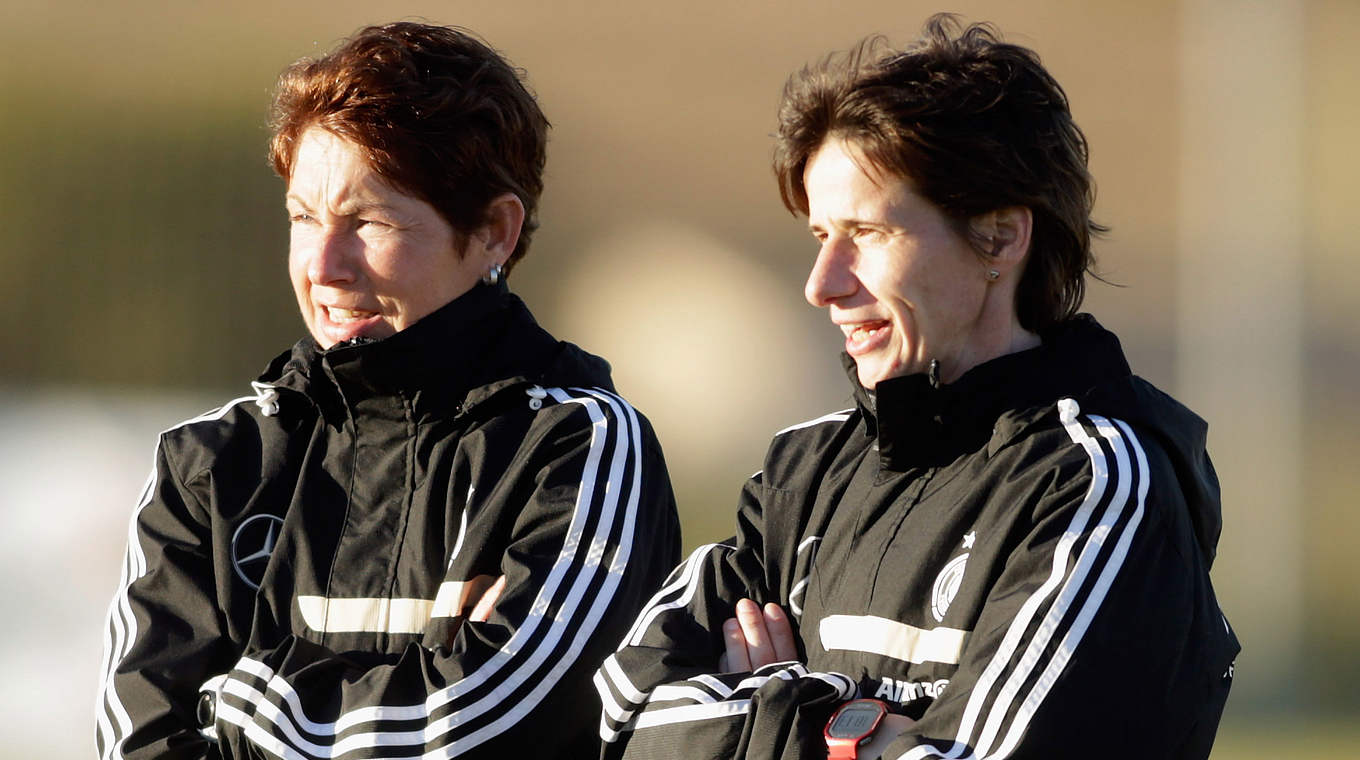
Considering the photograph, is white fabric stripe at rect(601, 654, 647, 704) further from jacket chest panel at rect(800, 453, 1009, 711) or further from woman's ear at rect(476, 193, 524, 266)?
woman's ear at rect(476, 193, 524, 266)

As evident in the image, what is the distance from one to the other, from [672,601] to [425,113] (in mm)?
861

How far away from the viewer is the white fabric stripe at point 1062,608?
5.71 feet

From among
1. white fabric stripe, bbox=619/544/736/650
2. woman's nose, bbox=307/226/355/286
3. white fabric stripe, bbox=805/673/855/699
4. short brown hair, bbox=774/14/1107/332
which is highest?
short brown hair, bbox=774/14/1107/332

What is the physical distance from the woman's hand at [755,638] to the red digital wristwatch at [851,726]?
0.79 feet

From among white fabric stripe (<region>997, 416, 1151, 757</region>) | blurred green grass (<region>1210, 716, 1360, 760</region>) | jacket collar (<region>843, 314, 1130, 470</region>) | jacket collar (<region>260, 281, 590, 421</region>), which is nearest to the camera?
white fabric stripe (<region>997, 416, 1151, 757</region>)

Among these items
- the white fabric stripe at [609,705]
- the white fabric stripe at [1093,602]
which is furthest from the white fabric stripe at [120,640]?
the white fabric stripe at [1093,602]

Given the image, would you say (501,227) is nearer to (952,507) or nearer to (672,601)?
(672,601)

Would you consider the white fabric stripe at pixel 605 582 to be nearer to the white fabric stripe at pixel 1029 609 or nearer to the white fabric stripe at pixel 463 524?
the white fabric stripe at pixel 463 524

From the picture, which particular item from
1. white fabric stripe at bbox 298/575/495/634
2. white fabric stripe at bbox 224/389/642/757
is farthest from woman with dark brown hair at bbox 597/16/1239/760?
white fabric stripe at bbox 298/575/495/634

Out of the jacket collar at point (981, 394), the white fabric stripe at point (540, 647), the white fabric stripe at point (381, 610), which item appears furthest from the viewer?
the white fabric stripe at point (381, 610)

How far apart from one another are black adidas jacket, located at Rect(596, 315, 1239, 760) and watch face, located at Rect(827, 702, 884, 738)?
0.04m

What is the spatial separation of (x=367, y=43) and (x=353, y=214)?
293 millimetres

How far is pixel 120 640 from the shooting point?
244 centimetres

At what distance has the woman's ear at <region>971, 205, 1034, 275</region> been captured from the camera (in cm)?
208
